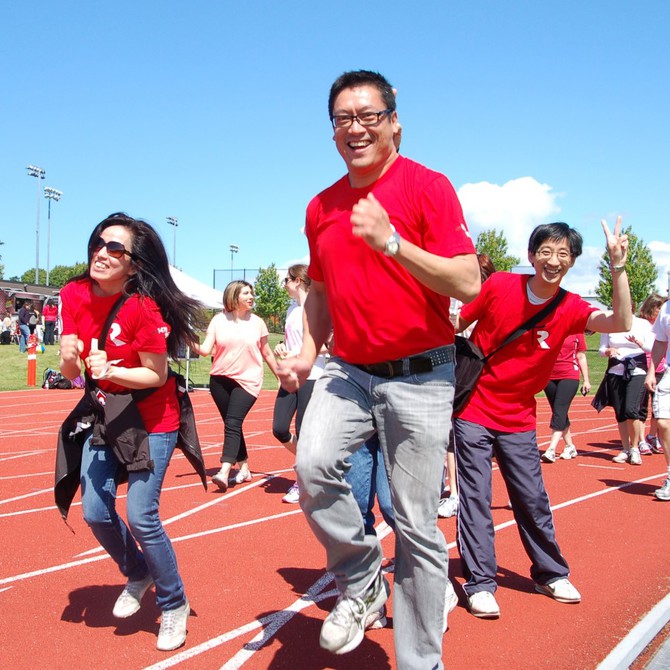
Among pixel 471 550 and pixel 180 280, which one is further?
pixel 180 280

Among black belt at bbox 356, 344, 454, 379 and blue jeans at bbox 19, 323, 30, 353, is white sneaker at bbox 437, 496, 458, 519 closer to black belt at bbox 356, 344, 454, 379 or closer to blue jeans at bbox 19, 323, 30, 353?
black belt at bbox 356, 344, 454, 379

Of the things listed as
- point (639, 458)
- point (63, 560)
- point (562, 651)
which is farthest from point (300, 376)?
point (639, 458)

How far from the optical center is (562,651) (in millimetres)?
3652

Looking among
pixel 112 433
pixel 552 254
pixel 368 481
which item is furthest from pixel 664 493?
pixel 112 433

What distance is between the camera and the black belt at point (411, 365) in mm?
3000

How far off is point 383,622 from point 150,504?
4.37 feet

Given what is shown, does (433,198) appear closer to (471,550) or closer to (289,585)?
(471,550)

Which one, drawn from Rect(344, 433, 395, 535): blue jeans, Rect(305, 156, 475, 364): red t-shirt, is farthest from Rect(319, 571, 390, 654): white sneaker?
Rect(305, 156, 475, 364): red t-shirt

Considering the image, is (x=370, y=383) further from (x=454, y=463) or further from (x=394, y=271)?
(x=454, y=463)

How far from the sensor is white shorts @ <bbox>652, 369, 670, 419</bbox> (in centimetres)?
704

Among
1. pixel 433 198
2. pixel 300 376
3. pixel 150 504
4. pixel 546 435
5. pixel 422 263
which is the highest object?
pixel 433 198

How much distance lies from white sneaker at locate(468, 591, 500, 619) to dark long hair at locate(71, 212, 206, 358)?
80.3 inches

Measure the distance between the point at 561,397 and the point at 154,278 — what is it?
661cm

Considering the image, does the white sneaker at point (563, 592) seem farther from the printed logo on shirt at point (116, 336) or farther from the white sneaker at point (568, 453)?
the white sneaker at point (568, 453)
